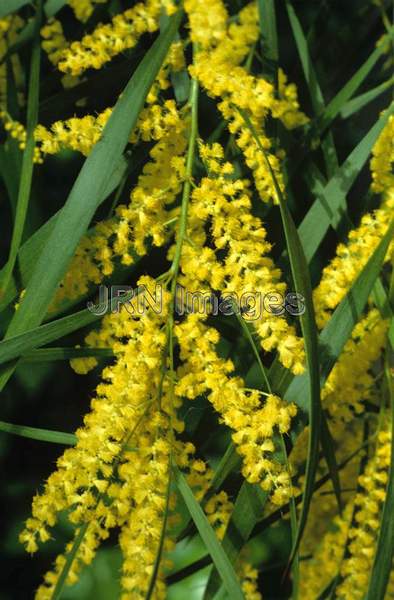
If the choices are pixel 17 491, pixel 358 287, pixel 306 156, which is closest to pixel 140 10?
pixel 306 156

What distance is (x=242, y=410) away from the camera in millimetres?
442

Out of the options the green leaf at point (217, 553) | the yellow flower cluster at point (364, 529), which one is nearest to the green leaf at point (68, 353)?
the green leaf at point (217, 553)

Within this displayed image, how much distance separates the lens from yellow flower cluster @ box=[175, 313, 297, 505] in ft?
1.43

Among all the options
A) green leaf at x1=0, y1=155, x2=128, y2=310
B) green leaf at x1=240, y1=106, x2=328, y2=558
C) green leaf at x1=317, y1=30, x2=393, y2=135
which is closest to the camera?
green leaf at x1=240, y1=106, x2=328, y2=558

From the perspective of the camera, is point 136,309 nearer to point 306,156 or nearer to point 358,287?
point 358,287

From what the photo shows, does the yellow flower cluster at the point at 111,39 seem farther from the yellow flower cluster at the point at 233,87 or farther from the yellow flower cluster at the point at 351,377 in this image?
the yellow flower cluster at the point at 351,377

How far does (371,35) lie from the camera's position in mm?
765

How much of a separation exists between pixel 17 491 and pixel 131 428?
0.36 meters

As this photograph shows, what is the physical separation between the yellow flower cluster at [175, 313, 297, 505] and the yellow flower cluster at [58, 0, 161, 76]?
0.82ft

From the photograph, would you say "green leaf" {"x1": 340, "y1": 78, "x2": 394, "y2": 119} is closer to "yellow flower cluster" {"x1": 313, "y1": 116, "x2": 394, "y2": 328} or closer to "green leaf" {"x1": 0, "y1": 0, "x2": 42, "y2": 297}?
"yellow flower cluster" {"x1": 313, "y1": 116, "x2": 394, "y2": 328}

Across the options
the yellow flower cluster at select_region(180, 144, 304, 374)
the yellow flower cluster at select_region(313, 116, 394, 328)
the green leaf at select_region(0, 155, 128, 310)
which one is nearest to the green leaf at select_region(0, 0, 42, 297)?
the green leaf at select_region(0, 155, 128, 310)

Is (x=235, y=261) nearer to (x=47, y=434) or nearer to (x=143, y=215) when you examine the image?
(x=143, y=215)

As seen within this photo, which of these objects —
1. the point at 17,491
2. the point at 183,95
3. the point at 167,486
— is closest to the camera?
the point at 167,486

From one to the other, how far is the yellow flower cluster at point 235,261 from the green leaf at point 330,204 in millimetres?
83
